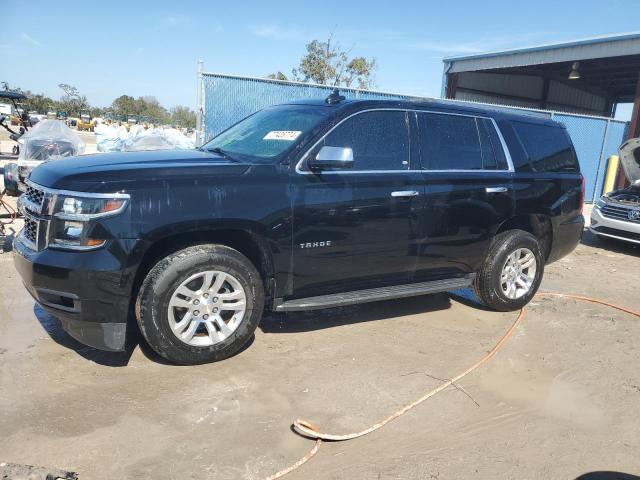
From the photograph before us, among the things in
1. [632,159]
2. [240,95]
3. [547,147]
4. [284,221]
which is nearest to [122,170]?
[284,221]

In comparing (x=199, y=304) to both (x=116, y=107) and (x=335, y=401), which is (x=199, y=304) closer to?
(x=335, y=401)

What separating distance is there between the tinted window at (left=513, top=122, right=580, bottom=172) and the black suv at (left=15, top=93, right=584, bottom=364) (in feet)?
0.09

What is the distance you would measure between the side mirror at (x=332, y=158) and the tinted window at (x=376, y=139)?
0.69 ft

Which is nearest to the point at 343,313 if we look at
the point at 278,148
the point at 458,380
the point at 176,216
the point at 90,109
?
the point at 458,380

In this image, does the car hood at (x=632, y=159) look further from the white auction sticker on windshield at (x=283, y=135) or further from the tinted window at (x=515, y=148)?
the white auction sticker on windshield at (x=283, y=135)

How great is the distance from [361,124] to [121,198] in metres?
1.99

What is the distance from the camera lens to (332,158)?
3807 millimetres

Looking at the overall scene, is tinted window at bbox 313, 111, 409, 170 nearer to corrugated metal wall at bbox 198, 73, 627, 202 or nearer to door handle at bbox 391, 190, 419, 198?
door handle at bbox 391, 190, 419, 198

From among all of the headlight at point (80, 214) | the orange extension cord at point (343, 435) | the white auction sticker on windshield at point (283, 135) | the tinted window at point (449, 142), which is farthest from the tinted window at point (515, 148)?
the headlight at point (80, 214)

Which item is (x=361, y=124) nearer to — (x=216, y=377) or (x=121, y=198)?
(x=121, y=198)

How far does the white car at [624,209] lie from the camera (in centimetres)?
888

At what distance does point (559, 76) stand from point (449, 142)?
25386mm

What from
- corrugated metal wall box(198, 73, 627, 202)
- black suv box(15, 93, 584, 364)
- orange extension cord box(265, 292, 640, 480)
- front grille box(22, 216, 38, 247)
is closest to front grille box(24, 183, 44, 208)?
black suv box(15, 93, 584, 364)

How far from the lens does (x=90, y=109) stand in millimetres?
79062
